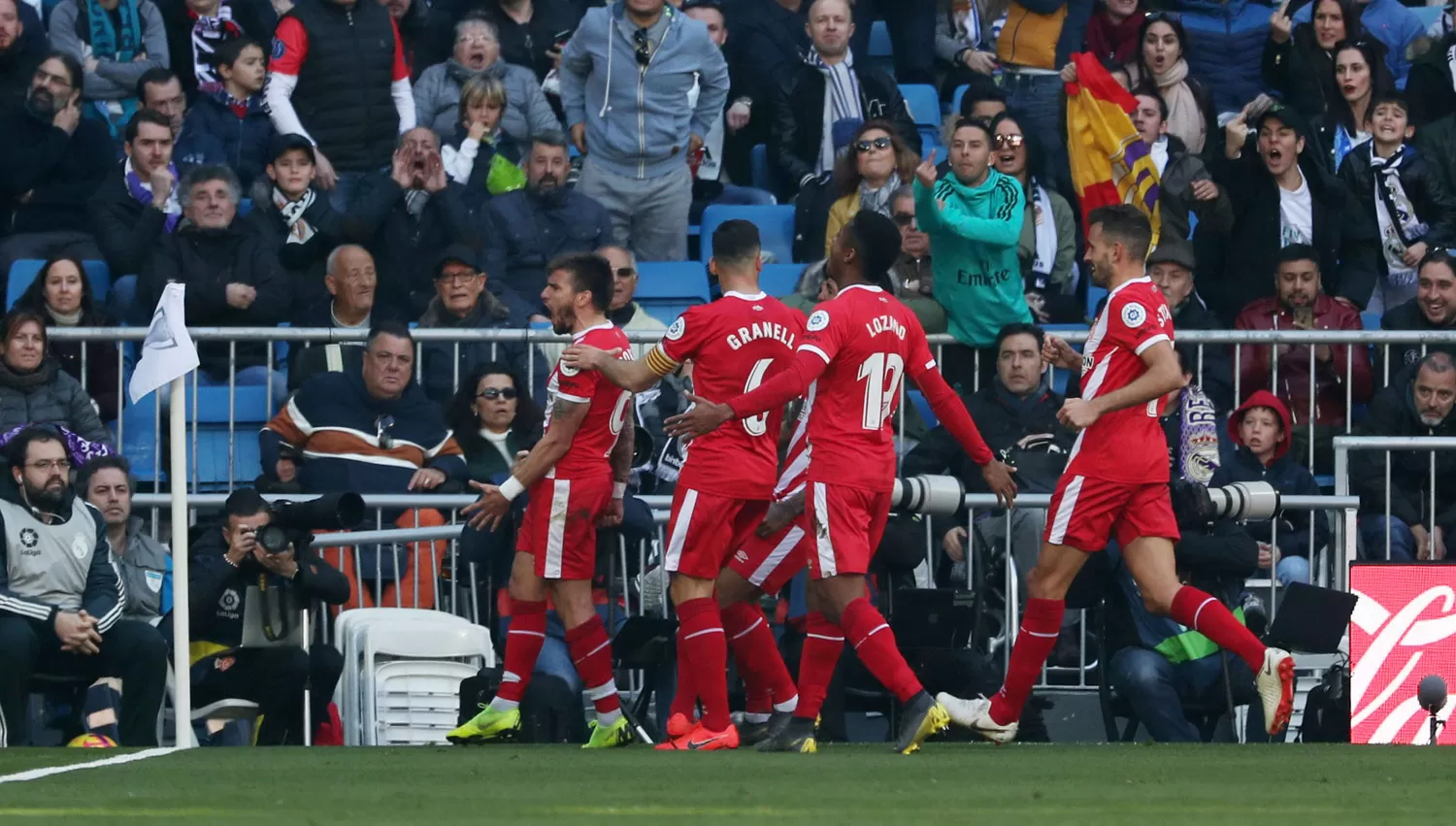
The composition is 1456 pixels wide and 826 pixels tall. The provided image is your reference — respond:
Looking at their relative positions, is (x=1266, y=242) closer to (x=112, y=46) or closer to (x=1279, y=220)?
(x=1279, y=220)

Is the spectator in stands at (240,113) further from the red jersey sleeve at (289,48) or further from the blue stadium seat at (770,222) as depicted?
the blue stadium seat at (770,222)

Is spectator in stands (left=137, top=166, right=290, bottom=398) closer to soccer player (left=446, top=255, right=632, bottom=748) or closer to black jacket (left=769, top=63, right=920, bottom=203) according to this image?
black jacket (left=769, top=63, right=920, bottom=203)

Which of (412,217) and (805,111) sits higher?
(805,111)

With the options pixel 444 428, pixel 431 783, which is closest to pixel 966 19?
pixel 444 428

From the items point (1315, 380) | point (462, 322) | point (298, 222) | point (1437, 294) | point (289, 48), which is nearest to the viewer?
point (1315, 380)

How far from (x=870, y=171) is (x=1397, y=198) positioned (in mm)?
3267

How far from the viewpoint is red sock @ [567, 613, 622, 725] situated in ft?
31.6

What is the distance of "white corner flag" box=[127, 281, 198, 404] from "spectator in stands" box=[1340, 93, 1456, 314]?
7.91m

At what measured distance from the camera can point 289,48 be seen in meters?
14.4

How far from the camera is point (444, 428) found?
1199 cm

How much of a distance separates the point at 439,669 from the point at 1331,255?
245 inches

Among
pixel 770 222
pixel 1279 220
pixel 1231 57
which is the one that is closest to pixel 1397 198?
pixel 1279 220

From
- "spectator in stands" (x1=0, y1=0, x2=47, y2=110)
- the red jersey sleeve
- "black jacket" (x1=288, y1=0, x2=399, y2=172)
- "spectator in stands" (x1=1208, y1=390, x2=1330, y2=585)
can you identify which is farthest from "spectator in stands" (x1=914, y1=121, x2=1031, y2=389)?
"spectator in stands" (x1=0, y1=0, x2=47, y2=110)

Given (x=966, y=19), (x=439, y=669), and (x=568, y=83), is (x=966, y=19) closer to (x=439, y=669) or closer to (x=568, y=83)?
(x=568, y=83)
